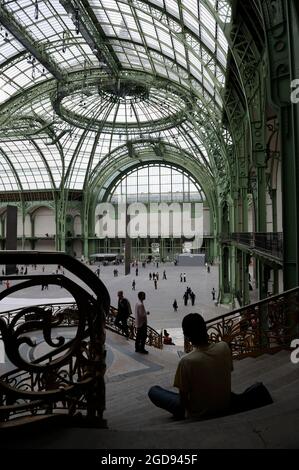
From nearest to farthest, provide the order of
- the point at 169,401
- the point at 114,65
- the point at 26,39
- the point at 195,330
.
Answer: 1. the point at 195,330
2. the point at 169,401
3. the point at 26,39
4. the point at 114,65

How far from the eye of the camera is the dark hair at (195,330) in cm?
249

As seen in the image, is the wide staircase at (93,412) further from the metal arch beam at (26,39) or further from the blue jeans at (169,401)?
the metal arch beam at (26,39)

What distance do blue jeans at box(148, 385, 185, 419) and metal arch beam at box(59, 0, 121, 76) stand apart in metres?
22.8

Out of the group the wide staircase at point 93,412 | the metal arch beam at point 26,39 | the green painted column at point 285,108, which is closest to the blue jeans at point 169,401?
the wide staircase at point 93,412

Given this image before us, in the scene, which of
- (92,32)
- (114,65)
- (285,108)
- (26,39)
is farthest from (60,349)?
(114,65)

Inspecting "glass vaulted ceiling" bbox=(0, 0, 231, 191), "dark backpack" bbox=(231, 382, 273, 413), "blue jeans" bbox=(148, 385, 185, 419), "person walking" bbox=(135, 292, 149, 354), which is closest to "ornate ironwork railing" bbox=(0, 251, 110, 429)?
"blue jeans" bbox=(148, 385, 185, 419)

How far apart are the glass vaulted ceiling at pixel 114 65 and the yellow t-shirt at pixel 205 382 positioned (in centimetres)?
1423

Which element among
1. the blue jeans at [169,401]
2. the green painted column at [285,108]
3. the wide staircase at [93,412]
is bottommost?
the blue jeans at [169,401]

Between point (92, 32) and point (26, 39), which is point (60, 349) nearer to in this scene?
point (92, 32)

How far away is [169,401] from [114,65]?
31612 mm

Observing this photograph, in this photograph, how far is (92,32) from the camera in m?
23.7

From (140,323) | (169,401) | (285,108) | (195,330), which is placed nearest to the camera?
(195,330)

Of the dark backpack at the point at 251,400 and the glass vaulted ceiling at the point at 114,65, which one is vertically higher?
the glass vaulted ceiling at the point at 114,65

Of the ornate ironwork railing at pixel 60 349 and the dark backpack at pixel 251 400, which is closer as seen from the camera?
the ornate ironwork railing at pixel 60 349
